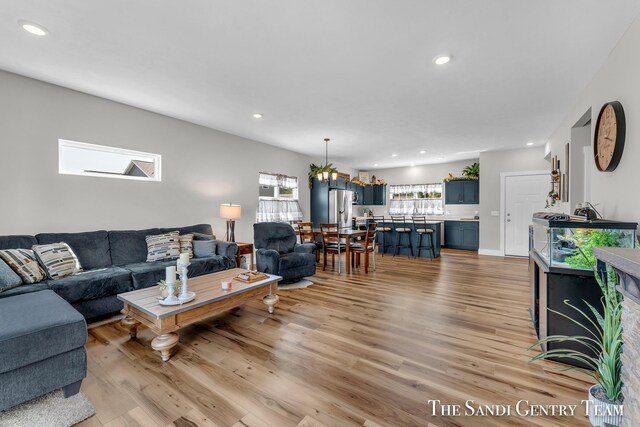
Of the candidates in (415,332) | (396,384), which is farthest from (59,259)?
(415,332)

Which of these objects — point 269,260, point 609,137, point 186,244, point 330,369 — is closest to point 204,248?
point 186,244

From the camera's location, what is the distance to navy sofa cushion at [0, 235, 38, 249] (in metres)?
2.80

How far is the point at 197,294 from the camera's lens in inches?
101

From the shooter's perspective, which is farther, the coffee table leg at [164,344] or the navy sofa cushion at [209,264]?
the navy sofa cushion at [209,264]

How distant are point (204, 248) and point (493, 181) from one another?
21.5 ft

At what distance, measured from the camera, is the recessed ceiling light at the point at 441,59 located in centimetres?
258

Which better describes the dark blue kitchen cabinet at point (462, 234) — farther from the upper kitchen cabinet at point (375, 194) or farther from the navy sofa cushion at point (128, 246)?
the navy sofa cushion at point (128, 246)

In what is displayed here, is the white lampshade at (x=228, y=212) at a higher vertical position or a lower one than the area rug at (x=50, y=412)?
higher

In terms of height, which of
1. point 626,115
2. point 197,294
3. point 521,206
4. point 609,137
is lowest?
point 197,294

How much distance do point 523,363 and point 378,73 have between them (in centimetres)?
287

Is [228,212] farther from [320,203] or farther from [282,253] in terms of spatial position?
[320,203]

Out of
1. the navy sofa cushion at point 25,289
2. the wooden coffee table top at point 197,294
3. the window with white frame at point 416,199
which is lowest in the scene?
the wooden coffee table top at point 197,294

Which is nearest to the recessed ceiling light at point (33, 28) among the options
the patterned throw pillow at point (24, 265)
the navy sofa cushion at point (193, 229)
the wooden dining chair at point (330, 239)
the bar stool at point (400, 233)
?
the patterned throw pillow at point (24, 265)

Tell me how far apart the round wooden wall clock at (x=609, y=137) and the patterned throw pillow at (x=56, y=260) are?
5.13m
